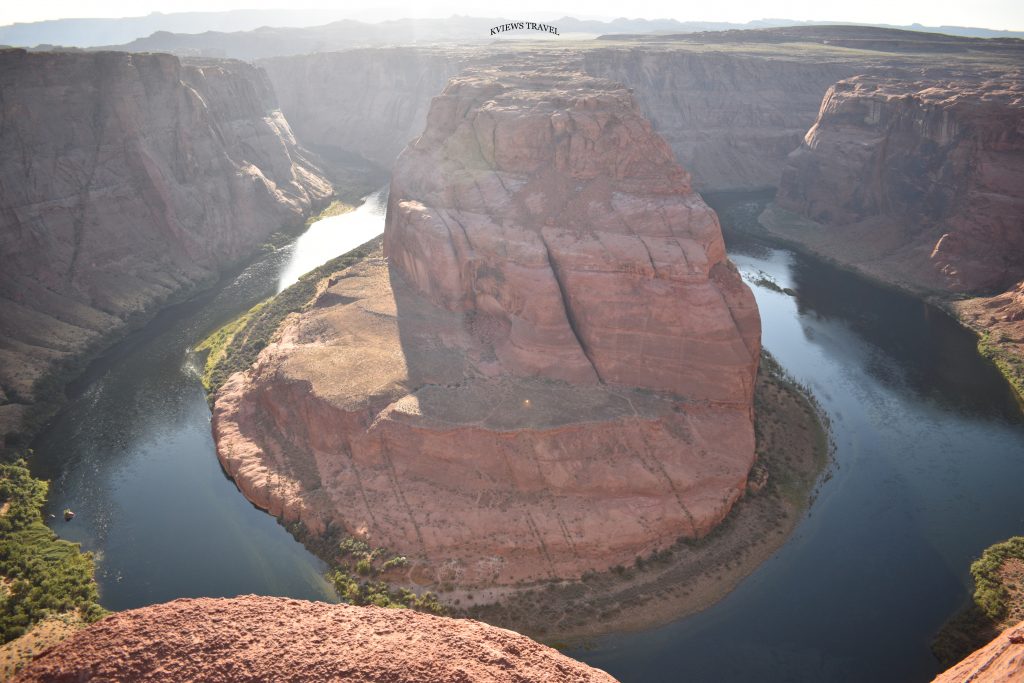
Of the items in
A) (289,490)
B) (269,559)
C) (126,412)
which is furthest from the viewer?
(126,412)

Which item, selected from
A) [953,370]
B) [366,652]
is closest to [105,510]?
[366,652]

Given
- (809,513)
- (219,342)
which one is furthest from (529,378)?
(219,342)

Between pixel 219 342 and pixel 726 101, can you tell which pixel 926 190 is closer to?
pixel 726 101

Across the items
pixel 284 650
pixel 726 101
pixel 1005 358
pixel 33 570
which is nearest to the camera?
pixel 284 650

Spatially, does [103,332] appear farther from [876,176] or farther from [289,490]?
[876,176]

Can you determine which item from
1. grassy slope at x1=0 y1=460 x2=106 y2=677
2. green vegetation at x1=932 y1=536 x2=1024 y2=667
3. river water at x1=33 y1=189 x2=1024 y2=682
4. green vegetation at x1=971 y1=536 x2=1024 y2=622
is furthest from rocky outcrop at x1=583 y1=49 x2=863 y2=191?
grassy slope at x1=0 y1=460 x2=106 y2=677
